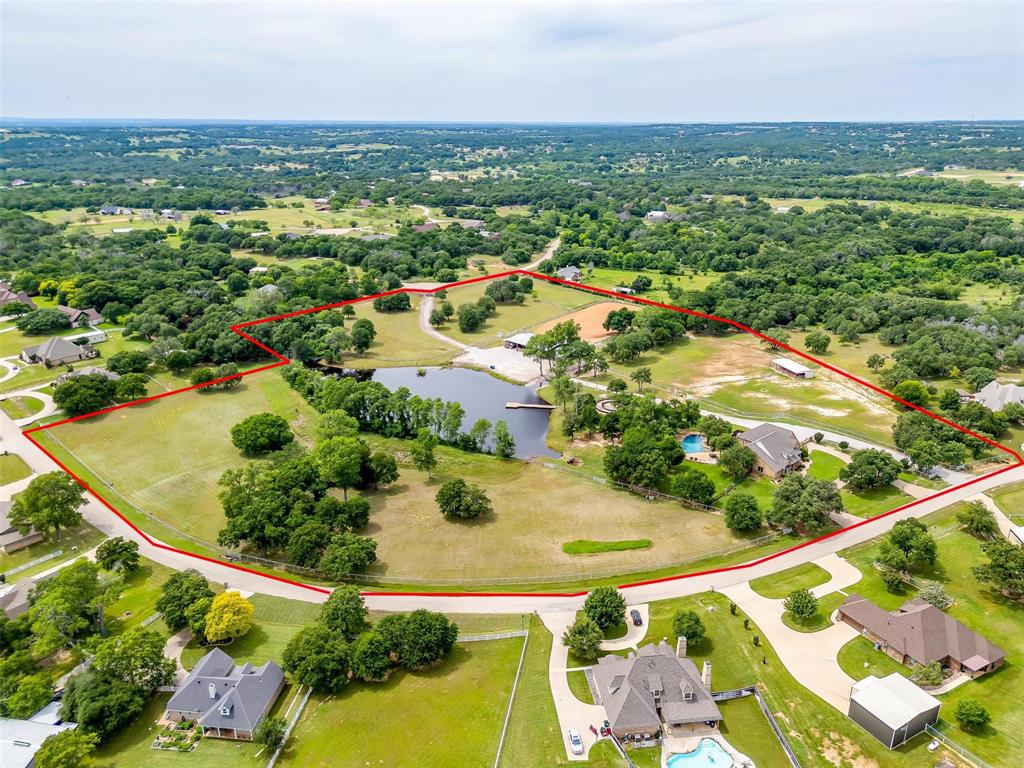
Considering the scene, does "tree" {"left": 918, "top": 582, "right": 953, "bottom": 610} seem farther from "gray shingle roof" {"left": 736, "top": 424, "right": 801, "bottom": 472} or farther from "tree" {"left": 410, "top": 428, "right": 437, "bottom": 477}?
"tree" {"left": 410, "top": 428, "right": 437, "bottom": 477}

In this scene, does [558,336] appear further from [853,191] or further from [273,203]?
[853,191]

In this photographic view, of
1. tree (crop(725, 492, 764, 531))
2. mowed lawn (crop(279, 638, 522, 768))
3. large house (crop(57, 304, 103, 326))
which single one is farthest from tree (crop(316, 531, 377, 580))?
large house (crop(57, 304, 103, 326))

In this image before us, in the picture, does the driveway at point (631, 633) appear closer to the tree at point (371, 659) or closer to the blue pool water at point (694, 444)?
the tree at point (371, 659)

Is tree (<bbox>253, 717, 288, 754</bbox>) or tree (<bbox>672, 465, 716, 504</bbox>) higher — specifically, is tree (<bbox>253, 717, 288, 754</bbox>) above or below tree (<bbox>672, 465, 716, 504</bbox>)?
below

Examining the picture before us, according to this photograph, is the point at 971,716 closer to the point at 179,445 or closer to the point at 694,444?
the point at 694,444

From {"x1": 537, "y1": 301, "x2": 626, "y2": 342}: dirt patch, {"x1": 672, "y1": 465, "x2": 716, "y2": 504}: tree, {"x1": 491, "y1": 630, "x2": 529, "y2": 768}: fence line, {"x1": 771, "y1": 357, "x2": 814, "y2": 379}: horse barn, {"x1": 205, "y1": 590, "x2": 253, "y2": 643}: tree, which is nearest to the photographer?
{"x1": 491, "y1": 630, "x2": 529, "y2": 768}: fence line

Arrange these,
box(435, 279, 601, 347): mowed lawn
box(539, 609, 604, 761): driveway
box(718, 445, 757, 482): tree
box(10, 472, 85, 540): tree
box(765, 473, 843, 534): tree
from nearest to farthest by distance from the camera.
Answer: box(539, 609, 604, 761): driveway
box(10, 472, 85, 540): tree
box(765, 473, 843, 534): tree
box(718, 445, 757, 482): tree
box(435, 279, 601, 347): mowed lawn

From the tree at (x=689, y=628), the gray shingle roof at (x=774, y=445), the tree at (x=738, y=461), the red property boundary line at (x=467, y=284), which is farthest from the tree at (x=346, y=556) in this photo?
the gray shingle roof at (x=774, y=445)

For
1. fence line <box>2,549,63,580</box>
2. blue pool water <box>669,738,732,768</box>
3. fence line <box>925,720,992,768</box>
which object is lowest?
fence line <box>2,549,63,580</box>
